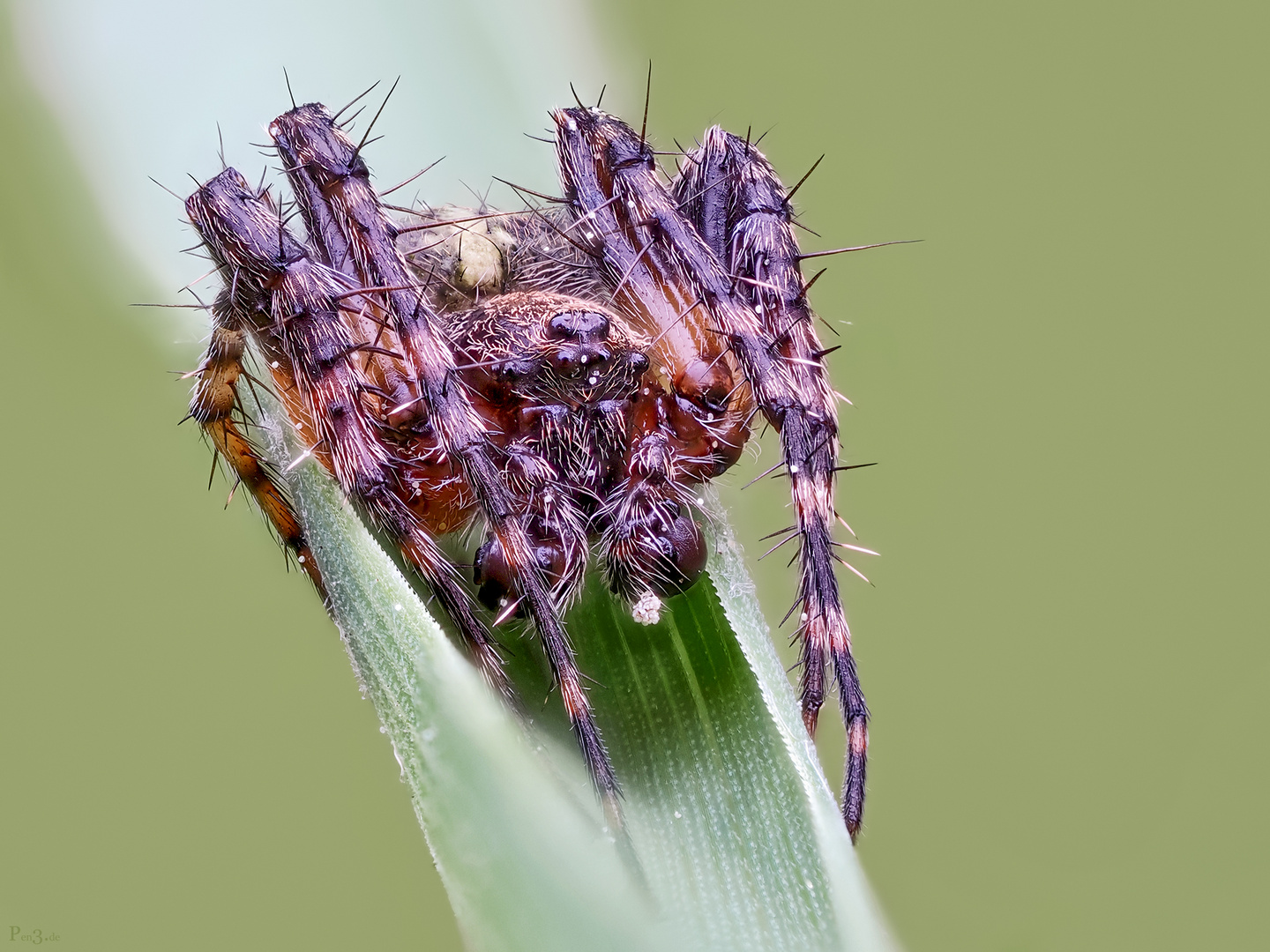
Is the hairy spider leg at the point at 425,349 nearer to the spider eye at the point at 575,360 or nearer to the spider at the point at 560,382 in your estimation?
→ the spider at the point at 560,382

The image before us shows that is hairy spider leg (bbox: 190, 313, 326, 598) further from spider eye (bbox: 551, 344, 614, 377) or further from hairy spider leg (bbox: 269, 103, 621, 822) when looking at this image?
spider eye (bbox: 551, 344, 614, 377)

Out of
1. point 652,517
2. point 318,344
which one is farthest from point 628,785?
point 318,344

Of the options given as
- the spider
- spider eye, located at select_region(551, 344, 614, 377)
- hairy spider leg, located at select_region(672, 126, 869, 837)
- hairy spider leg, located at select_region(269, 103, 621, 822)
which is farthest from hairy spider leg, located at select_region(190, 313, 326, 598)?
hairy spider leg, located at select_region(672, 126, 869, 837)

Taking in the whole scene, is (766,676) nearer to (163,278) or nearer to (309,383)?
(309,383)

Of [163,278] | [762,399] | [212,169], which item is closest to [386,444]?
[762,399]

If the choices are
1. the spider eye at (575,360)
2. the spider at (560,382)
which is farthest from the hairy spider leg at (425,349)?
the spider eye at (575,360)

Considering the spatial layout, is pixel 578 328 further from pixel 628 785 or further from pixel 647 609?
pixel 628 785
